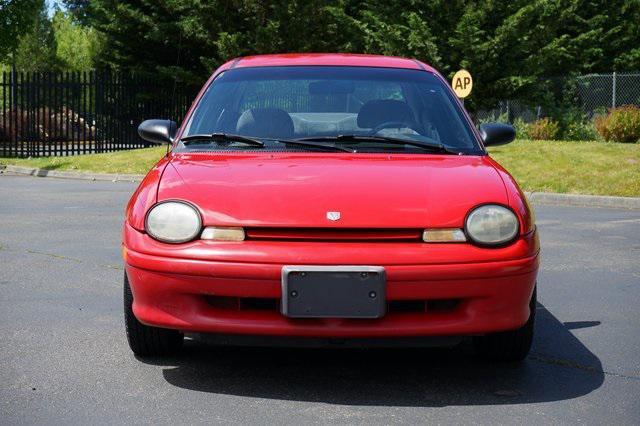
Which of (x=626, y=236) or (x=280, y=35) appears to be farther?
(x=280, y=35)

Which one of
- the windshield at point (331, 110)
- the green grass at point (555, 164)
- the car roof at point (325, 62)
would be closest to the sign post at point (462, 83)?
the green grass at point (555, 164)

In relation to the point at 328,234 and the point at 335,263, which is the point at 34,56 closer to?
the point at 328,234

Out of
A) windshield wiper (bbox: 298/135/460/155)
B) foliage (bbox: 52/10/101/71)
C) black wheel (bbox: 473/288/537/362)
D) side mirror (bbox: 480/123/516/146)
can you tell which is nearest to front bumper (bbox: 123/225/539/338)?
black wheel (bbox: 473/288/537/362)

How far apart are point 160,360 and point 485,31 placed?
28.6 metres

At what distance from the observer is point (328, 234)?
4062 mm

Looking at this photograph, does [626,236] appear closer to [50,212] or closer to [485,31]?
[50,212]

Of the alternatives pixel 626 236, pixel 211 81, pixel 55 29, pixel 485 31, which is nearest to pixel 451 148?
pixel 211 81

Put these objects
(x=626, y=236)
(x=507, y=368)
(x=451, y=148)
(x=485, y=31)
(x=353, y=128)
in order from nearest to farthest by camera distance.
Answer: (x=507, y=368), (x=451, y=148), (x=353, y=128), (x=626, y=236), (x=485, y=31)

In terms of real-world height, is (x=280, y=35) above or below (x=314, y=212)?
above

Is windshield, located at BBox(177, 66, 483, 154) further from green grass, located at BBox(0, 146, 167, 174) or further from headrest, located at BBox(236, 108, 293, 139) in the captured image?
green grass, located at BBox(0, 146, 167, 174)

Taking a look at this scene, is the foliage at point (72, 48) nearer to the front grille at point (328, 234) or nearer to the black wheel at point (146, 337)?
the black wheel at point (146, 337)

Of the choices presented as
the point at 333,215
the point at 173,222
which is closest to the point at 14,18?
the point at 173,222

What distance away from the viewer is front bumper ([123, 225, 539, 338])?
397 centimetres

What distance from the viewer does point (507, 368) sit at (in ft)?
15.3
